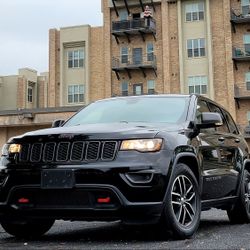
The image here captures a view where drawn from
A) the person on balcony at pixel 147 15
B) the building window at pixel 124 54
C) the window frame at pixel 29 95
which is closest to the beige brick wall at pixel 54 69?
the building window at pixel 124 54

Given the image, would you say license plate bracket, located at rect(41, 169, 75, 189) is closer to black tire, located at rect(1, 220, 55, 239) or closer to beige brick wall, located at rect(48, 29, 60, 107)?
black tire, located at rect(1, 220, 55, 239)

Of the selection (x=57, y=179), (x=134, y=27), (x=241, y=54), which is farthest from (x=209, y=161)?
(x=134, y=27)

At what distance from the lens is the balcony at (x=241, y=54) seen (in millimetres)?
43469

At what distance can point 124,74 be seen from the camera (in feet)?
155

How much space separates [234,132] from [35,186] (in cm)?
374

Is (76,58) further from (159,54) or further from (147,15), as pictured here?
(147,15)

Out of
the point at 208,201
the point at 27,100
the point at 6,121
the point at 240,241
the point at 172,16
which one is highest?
the point at 172,16

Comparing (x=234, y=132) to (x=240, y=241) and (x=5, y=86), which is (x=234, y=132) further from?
(x=5, y=86)

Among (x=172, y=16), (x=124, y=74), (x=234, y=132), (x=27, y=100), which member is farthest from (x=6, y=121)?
(x=234, y=132)

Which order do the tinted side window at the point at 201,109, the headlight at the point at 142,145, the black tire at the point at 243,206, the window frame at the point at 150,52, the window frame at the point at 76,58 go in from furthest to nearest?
the window frame at the point at 76,58
the window frame at the point at 150,52
the black tire at the point at 243,206
the tinted side window at the point at 201,109
the headlight at the point at 142,145

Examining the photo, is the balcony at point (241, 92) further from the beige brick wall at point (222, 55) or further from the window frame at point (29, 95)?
the window frame at point (29, 95)

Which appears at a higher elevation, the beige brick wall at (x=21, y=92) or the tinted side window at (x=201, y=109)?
the beige brick wall at (x=21, y=92)

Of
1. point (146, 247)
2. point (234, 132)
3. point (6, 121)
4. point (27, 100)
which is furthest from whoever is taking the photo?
point (27, 100)

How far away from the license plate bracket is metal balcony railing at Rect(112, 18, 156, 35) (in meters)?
41.3
